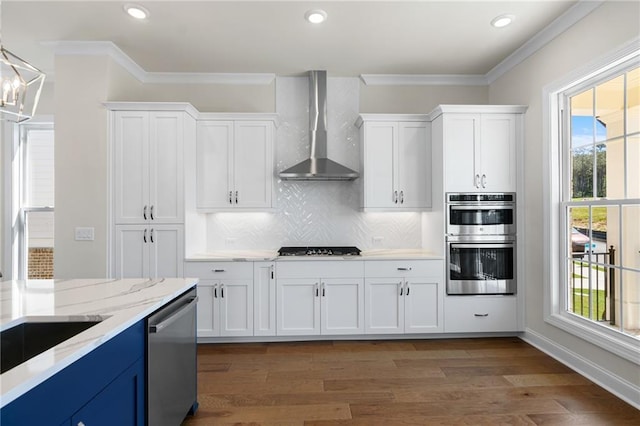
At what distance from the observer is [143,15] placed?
2.89 metres

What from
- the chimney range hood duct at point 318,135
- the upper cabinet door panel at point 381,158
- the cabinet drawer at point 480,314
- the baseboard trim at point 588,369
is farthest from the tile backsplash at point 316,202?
the baseboard trim at point 588,369

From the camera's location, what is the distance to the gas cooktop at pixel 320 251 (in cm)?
375

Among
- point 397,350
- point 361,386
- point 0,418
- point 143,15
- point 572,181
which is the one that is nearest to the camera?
point 0,418

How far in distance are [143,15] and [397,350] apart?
12.1 feet

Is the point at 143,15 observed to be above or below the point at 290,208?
above

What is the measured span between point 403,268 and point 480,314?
92 cm

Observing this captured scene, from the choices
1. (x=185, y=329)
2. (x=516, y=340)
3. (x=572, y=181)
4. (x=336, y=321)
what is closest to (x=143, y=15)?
(x=185, y=329)

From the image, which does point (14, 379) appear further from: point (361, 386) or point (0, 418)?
point (361, 386)

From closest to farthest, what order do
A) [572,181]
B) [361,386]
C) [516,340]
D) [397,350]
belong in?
[361,386] → [572,181] → [397,350] → [516,340]

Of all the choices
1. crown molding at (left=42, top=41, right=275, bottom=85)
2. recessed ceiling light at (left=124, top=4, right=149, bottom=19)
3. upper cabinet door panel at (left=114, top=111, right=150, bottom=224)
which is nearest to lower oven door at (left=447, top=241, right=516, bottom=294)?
crown molding at (left=42, top=41, right=275, bottom=85)

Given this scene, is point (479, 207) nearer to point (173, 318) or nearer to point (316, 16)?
point (316, 16)

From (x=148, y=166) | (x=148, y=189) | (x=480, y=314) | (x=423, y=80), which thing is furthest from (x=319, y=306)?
(x=423, y=80)

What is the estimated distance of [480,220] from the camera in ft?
11.8

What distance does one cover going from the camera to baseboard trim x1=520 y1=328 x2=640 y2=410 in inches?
95.0
